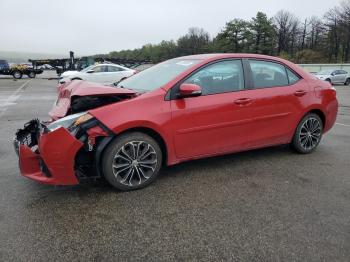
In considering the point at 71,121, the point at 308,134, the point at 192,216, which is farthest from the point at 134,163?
the point at 308,134

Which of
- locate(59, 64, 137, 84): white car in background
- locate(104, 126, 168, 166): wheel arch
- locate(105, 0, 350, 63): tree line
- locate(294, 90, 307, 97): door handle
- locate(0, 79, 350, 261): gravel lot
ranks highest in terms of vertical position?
locate(105, 0, 350, 63): tree line

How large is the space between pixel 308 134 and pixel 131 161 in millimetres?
2936

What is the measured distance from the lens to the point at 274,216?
320 cm

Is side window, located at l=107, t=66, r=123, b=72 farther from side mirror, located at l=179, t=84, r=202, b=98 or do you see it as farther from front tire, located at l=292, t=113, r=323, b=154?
side mirror, located at l=179, t=84, r=202, b=98

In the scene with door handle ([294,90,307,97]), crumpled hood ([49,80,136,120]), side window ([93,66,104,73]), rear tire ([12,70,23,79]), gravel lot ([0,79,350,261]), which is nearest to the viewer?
gravel lot ([0,79,350,261])

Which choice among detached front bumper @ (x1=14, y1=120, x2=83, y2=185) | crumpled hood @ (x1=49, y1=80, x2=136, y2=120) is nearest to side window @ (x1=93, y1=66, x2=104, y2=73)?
crumpled hood @ (x1=49, y1=80, x2=136, y2=120)

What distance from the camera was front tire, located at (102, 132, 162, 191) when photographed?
11.8 ft

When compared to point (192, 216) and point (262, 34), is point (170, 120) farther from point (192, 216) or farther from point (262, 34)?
point (262, 34)

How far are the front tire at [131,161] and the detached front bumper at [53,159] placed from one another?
355 mm

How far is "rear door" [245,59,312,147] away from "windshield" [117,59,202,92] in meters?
0.93

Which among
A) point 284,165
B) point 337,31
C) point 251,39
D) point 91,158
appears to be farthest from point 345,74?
point 251,39

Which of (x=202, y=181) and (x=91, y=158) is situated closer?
(x=91, y=158)

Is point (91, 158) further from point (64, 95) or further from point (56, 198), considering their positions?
point (64, 95)

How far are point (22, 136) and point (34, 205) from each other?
41.3 inches
